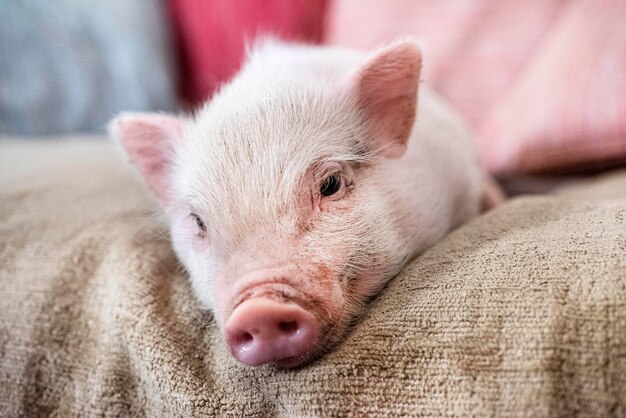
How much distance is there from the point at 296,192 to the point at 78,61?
172cm

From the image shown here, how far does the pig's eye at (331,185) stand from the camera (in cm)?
106

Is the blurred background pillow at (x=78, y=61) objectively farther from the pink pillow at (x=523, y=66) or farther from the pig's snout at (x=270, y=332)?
the pig's snout at (x=270, y=332)

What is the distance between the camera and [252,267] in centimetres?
91

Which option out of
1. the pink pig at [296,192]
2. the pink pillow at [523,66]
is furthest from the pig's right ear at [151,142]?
the pink pillow at [523,66]

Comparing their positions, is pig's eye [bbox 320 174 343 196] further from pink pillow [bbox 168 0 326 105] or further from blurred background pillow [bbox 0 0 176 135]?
blurred background pillow [bbox 0 0 176 135]

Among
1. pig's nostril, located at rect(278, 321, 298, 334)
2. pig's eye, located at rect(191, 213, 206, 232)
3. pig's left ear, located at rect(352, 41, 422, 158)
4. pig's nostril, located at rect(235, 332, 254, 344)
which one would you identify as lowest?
pig's eye, located at rect(191, 213, 206, 232)

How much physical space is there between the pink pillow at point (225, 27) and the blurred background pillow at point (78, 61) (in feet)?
0.35

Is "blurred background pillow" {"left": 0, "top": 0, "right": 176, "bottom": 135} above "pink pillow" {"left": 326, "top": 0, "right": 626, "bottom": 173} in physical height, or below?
below

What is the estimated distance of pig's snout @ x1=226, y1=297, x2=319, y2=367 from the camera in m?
0.82

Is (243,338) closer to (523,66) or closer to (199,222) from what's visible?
(199,222)

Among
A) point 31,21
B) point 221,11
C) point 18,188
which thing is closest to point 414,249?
point 18,188

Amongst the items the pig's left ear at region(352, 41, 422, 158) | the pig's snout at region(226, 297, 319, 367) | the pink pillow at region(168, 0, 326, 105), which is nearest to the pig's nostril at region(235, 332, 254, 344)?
the pig's snout at region(226, 297, 319, 367)

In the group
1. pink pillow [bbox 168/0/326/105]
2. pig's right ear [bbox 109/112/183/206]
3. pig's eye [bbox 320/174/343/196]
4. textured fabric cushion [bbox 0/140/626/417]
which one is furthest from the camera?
pink pillow [bbox 168/0/326/105]

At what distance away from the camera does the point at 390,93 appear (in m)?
1.19
